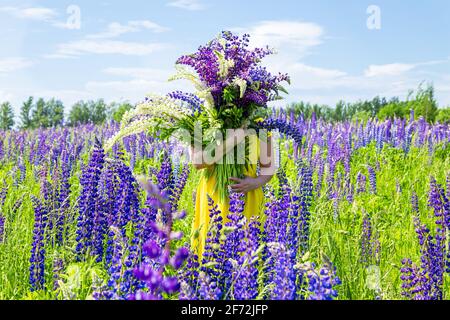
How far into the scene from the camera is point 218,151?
404cm

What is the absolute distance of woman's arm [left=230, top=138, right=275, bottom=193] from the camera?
413 centimetres

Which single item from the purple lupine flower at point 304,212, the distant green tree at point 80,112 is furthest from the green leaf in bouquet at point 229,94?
the distant green tree at point 80,112

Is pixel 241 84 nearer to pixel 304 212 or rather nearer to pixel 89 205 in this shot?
pixel 304 212

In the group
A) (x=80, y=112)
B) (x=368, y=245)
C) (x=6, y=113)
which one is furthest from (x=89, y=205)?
(x=80, y=112)

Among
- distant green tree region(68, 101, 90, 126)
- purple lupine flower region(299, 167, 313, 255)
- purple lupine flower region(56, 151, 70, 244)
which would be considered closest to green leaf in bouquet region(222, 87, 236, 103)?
purple lupine flower region(299, 167, 313, 255)

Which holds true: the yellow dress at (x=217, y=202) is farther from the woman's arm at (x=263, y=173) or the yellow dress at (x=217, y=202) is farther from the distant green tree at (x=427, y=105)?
the distant green tree at (x=427, y=105)

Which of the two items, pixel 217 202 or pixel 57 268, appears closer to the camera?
pixel 57 268

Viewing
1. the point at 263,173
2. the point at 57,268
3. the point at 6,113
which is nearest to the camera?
the point at 57,268

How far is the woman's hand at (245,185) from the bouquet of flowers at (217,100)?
0.22 feet

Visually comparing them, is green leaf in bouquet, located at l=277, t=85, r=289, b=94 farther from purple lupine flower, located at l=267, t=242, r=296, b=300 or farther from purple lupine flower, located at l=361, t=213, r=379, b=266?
purple lupine flower, located at l=267, t=242, r=296, b=300

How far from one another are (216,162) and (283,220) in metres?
0.94

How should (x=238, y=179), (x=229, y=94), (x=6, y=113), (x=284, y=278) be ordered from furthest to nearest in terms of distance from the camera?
(x=6, y=113)
(x=238, y=179)
(x=229, y=94)
(x=284, y=278)

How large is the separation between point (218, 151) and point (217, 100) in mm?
386

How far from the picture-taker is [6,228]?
14.9 ft
